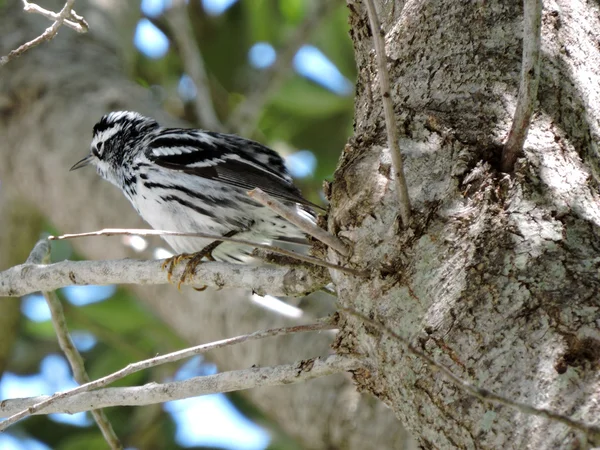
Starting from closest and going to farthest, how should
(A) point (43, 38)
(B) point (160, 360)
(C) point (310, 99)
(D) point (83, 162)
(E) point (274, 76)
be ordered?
(B) point (160, 360)
(A) point (43, 38)
(D) point (83, 162)
(E) point (274, 76)
(C) point (310, 99)

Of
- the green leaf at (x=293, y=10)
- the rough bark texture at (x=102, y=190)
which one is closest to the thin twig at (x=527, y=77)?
the rough bark texture at (x=102, y=190)

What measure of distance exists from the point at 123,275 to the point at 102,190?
2942 millimetres

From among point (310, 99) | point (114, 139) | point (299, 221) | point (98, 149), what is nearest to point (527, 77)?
point (299, 221)

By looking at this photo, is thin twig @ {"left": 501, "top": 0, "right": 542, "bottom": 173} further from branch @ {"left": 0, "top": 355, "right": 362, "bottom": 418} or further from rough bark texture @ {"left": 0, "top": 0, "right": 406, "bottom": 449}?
rough bark texture @ {"left": 0, "top": 0, "right": 406, "bottom": 449}

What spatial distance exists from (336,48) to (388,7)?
15.4 ft

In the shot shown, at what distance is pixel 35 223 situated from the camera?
6641 mm

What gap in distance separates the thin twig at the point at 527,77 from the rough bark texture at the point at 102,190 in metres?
2.72

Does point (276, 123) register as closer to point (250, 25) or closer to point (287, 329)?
point (250, 25)

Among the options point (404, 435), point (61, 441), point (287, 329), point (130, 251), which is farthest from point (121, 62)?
point (287, 329)

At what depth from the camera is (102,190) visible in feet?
18.5

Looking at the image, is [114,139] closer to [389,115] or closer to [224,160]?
[224,160]

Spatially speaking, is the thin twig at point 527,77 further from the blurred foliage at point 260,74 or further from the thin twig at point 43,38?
the blurred foliage at point 260,74

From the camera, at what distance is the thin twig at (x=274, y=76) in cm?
645

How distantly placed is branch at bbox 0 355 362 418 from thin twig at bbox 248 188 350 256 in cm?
33
